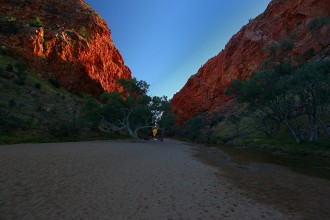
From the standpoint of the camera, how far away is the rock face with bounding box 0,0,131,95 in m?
69.1

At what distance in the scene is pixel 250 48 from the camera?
111562 millimetres

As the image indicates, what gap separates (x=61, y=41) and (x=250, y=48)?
3221 inches

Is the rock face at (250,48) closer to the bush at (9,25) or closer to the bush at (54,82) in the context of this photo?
the bush at (54,82)

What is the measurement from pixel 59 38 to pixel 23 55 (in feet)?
39.9

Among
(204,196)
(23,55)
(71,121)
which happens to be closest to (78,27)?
→ (23,55)

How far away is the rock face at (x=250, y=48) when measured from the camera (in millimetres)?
89875

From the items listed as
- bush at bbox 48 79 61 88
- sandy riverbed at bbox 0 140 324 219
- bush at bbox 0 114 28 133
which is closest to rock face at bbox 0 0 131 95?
bush at bbox 48 79 61 88

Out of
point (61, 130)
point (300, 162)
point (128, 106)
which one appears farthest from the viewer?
point (128, 106)

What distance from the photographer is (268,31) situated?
110 meters

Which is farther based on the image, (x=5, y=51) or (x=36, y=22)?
(x=36, y=22)

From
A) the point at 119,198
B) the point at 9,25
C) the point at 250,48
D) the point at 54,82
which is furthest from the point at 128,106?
the point at 250,48

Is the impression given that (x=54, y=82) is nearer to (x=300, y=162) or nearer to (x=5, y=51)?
(x=5, y=51)

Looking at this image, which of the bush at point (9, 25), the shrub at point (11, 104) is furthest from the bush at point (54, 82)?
the shrub at point (11, 104)

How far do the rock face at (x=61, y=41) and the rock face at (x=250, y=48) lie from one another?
185 ft
